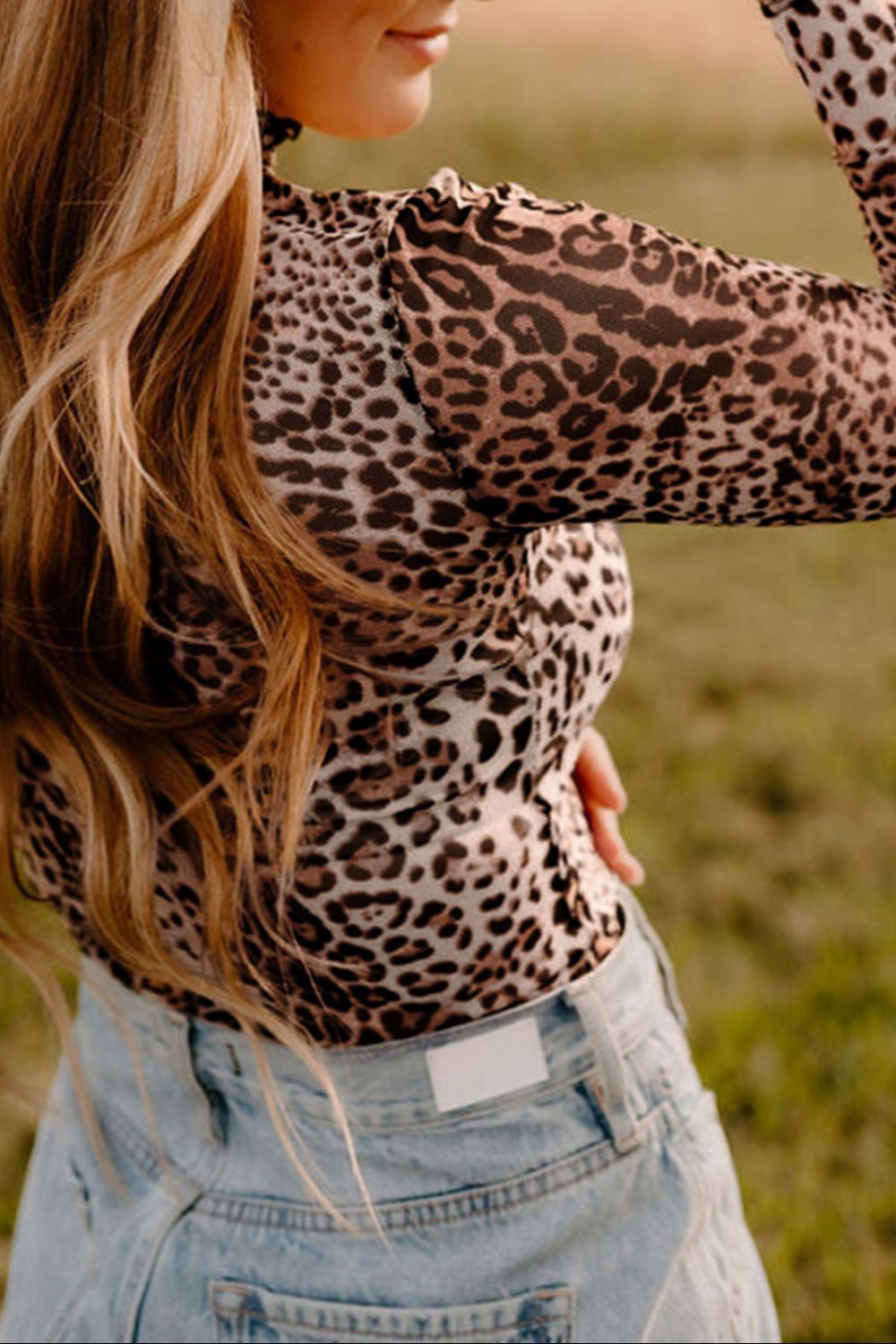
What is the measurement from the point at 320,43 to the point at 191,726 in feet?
1.89

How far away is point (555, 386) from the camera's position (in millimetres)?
1243

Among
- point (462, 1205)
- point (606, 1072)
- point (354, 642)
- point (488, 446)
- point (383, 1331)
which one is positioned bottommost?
point (383, 1331)

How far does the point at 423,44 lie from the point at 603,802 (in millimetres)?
798

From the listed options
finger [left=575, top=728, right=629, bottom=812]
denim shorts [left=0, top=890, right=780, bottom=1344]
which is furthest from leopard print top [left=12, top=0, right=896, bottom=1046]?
finger [left=575, top=728, right=629, bottom=812]

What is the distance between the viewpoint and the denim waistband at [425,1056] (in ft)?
5.12

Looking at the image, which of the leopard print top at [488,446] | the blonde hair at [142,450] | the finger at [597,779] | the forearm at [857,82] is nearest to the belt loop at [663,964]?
the finger at [597,779]

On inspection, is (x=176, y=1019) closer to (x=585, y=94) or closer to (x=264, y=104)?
(x=264, y=104)

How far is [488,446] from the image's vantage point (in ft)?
4.13

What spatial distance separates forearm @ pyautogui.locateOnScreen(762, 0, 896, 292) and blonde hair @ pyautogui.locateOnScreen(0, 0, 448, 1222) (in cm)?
41

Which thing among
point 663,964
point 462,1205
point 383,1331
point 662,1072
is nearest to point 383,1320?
point 383,1331

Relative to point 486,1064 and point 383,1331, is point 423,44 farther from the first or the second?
point 383,1331

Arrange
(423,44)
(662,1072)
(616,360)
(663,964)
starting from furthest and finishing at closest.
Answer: (663,964), (662,1072), (423,44), (616,360)

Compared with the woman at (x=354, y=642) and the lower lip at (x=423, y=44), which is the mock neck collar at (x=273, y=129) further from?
the lower lip at (x=423, y=44)

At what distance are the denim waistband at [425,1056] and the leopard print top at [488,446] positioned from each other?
0.07 meters
